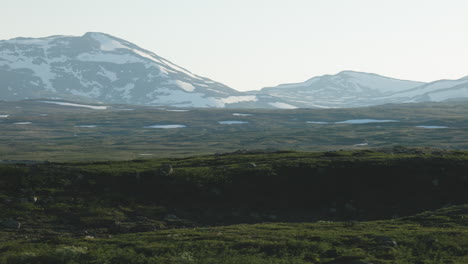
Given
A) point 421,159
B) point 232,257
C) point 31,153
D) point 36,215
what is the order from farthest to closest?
1. point 31,153
2. point 421,159
3. point 36,215
4. point 232,257

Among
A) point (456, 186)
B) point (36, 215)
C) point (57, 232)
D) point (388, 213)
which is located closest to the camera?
point (57, 232)

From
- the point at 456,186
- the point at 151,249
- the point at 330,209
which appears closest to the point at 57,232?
the point at 151,249

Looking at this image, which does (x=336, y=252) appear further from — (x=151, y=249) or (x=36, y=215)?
(x=36, y=215)

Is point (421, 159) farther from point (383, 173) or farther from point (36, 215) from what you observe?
point (36, 215)

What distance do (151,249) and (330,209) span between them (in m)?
23.2

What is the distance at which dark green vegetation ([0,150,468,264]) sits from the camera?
29.7 m

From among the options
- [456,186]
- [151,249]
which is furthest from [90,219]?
[456,186]

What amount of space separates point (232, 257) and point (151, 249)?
15.9 ft

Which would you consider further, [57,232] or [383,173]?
[383,173]

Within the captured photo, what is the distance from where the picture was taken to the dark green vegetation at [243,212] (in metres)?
29.7

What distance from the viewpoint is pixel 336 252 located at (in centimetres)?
2972

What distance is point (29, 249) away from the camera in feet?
97.2

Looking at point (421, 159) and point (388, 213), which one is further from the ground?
point (421, 159)

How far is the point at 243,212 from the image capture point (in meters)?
47.1
